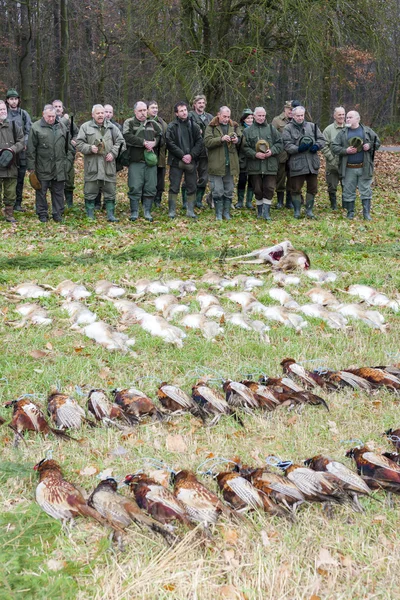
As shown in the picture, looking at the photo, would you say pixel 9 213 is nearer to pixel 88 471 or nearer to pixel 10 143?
pixel 10 143

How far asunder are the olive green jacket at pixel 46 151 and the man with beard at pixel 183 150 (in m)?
2.20

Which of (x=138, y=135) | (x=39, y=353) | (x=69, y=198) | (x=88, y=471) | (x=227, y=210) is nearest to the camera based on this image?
(x=88, y=471)

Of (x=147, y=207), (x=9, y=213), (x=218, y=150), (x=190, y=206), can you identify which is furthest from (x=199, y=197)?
(x=9, y=213)

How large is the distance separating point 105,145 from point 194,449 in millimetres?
9277

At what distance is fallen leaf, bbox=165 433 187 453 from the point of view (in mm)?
4364

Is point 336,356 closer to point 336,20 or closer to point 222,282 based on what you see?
point 222,282

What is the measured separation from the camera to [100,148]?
12.4 m

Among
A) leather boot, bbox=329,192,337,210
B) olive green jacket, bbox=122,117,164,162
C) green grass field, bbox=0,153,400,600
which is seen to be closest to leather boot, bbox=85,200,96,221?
olive green jacket, bbox=122,117,164,162

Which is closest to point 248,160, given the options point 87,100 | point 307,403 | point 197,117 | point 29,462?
point 197,117

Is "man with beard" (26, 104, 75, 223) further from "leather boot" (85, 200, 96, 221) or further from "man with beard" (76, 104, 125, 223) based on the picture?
Answer: "leather boot" (85, 200, 96, 221)

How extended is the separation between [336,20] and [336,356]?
15107 mm

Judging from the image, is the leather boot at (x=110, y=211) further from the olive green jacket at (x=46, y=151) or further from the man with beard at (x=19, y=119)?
the man with beard at (x=19, y=119)

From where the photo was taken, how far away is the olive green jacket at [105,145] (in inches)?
494


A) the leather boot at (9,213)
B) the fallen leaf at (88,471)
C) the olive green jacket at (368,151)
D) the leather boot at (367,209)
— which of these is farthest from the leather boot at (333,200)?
the fallen leaf at (88,471)
